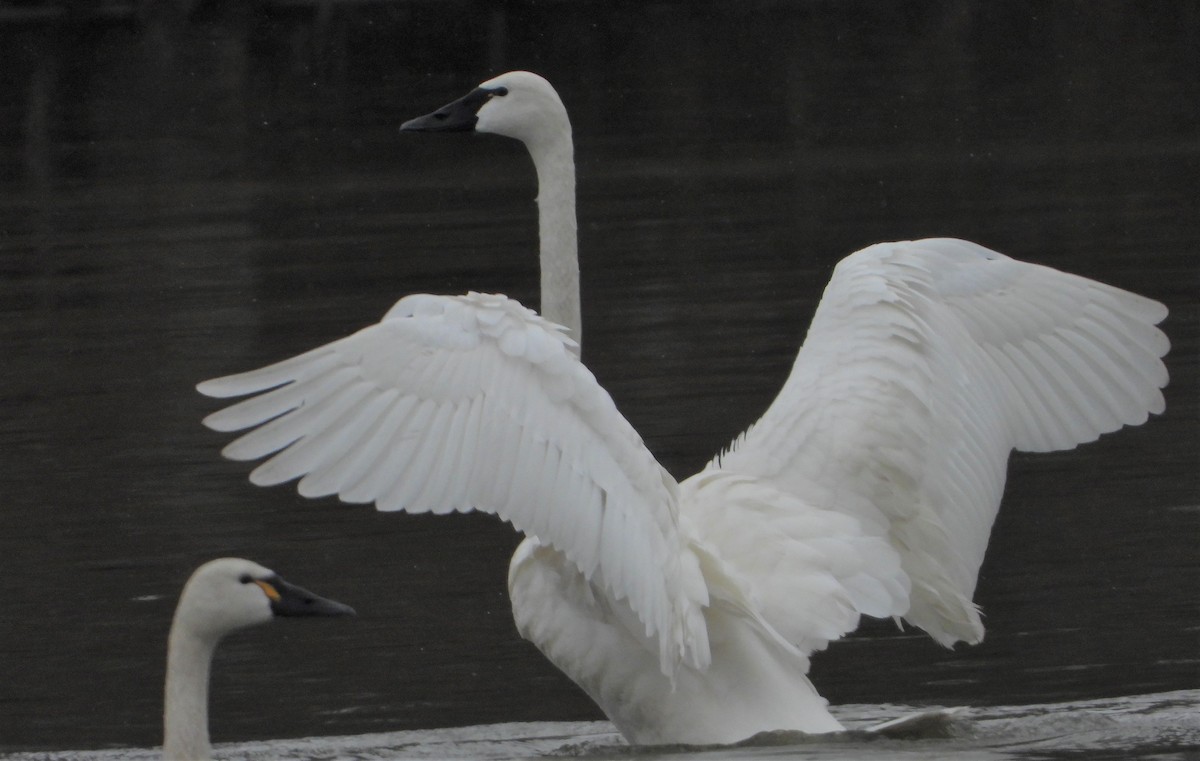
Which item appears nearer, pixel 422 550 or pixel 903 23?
pixel 422 550

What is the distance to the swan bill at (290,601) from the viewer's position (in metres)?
6.54

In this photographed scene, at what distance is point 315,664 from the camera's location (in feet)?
26.2

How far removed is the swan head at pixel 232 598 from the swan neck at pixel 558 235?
→ 1306 millimetres

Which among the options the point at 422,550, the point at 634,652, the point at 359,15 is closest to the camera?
the point at 634,652

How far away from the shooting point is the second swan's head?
25.4ft

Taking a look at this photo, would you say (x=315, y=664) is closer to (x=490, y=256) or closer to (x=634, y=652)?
(x=634, y=652)

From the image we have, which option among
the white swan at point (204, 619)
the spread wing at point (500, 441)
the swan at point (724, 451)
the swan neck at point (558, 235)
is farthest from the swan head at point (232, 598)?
the swan neck at point (558, 235)

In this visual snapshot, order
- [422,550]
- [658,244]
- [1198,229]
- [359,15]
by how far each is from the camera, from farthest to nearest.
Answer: [359,15] < [658,244] < [1198,229] < [422,550]

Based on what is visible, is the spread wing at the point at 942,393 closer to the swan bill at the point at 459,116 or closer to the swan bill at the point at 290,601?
the swan bill at the point at 290,601

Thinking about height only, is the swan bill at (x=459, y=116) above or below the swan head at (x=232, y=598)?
above

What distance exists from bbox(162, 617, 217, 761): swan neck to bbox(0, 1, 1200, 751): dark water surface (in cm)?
83

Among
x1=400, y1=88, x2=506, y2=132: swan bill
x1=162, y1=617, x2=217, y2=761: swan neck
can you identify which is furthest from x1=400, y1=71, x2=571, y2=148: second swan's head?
x1=162, y1=617, x2=217, y2=761: swan neck

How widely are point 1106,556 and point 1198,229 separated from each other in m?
6.77

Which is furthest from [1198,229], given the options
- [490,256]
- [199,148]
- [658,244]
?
[199,148]
